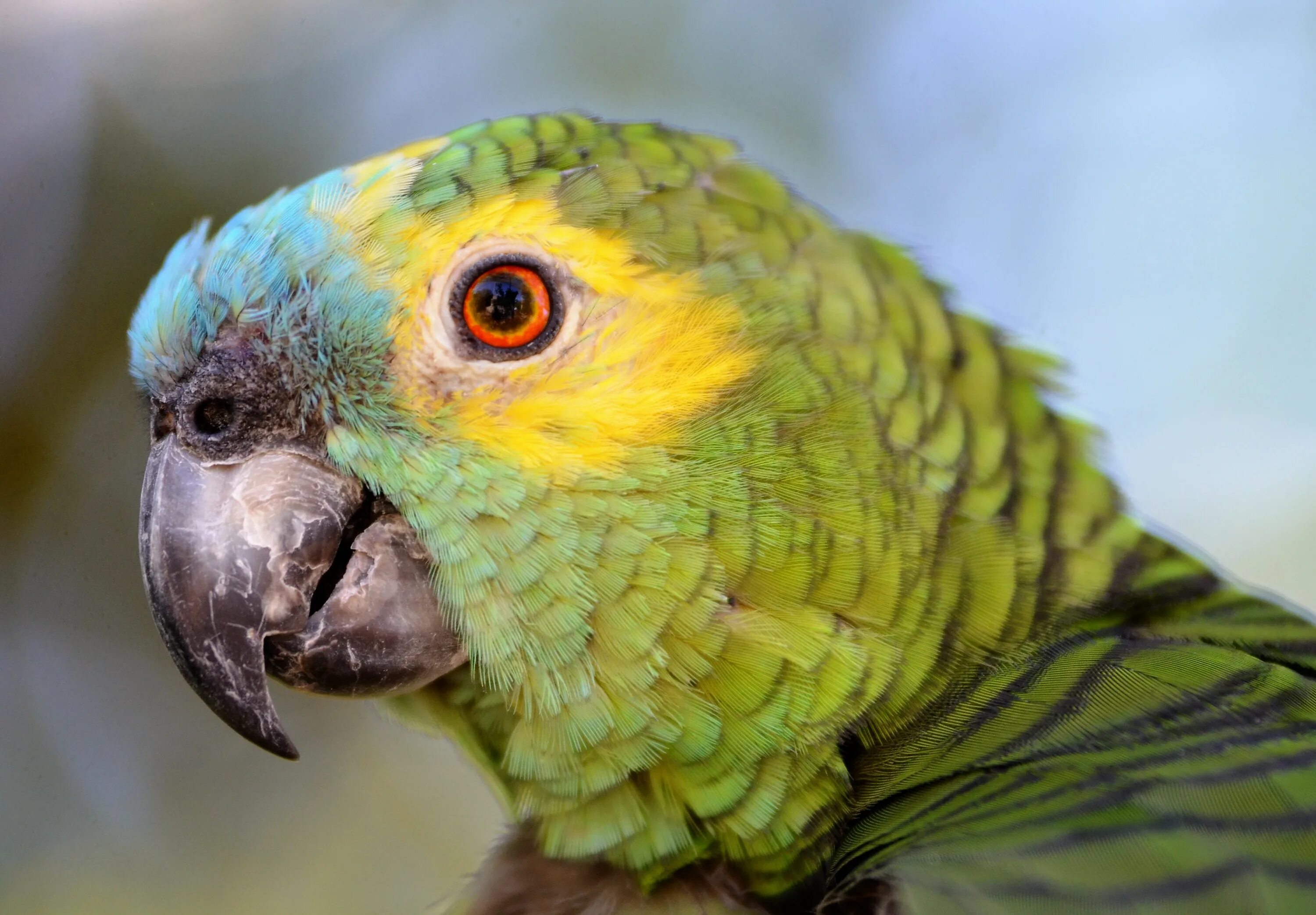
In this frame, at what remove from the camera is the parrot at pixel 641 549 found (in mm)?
729

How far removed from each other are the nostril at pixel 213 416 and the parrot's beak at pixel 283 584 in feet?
0.09

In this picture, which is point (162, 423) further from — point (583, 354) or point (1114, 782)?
point (1114, 782)

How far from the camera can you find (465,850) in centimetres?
150

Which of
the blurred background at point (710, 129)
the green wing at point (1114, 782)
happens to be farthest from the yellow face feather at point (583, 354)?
the blurred background at point (710, 129)

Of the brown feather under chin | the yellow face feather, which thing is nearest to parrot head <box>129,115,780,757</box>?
the yellow face feather

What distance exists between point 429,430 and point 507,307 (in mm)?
125

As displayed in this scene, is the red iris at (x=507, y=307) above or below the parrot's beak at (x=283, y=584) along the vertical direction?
above

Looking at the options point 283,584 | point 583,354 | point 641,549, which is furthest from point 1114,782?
point 283,584

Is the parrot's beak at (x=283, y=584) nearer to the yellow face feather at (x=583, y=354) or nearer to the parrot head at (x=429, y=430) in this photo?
the parrot head at (x=429, y=430)

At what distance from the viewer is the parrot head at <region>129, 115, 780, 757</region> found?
731 millimetres

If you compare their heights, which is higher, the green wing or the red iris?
the red iris

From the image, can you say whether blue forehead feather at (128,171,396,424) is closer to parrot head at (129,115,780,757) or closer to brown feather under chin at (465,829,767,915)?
parrot head at (129,115,780,757)

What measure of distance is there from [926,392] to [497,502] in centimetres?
41

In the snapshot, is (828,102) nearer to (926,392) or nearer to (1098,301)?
(1098,301)
